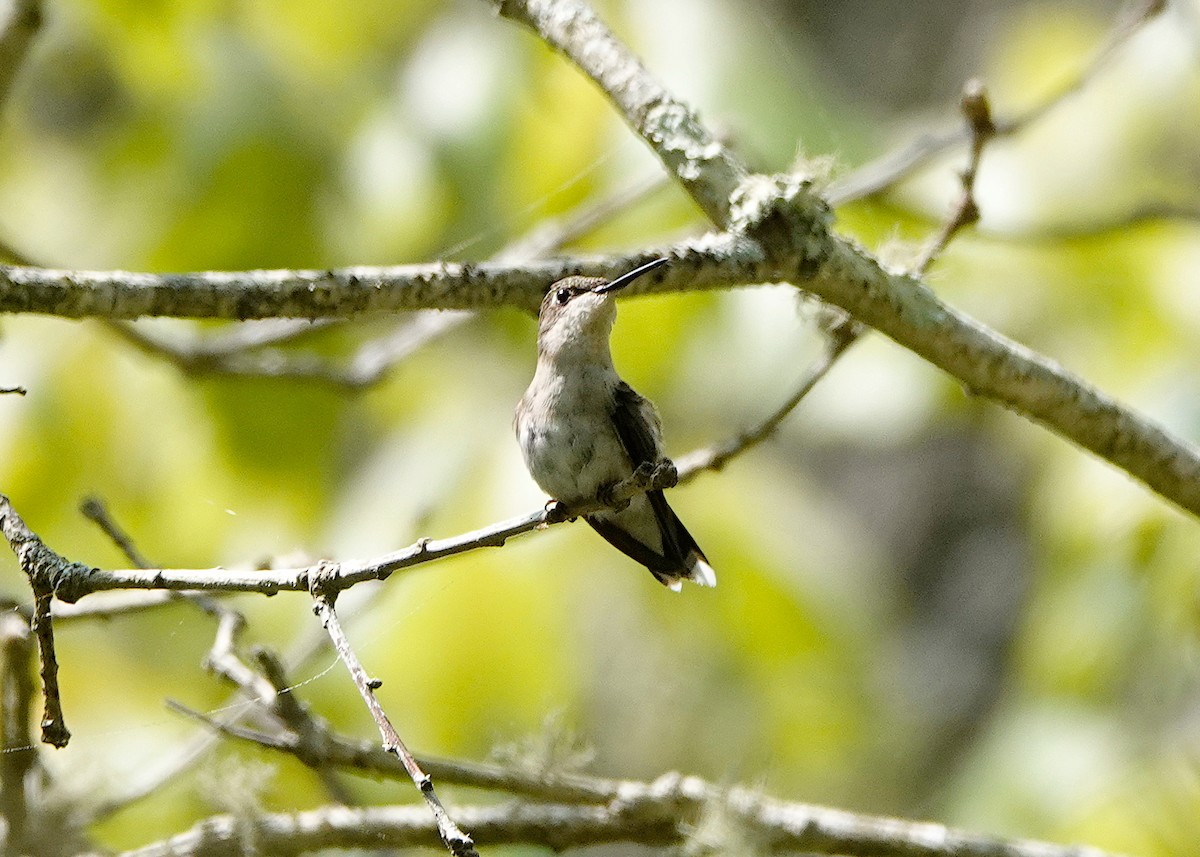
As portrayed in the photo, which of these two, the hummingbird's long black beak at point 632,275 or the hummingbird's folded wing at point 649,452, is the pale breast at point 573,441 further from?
the hummingbird's long black beak at point 632,275

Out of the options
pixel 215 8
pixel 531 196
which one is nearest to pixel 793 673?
pixel 531 196

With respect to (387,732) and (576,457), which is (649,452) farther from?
(387,732)

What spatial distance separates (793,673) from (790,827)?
1.05 metres

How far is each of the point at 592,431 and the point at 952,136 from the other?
6.60 ft

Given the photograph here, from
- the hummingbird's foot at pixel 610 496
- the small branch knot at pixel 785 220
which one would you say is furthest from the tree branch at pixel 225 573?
the small branch knot at pixel 785 220

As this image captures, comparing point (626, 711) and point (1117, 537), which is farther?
point (626, 711)

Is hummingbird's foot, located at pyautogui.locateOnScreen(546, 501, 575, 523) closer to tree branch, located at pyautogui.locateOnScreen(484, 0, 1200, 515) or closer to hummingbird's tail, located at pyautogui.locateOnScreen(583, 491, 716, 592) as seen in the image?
hummingbird's tail, located at pyautogui.locateOnScreen(583, 491, 716, 592)

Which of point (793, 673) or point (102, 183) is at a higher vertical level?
point (102, 183)

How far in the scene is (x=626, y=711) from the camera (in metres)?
6.87

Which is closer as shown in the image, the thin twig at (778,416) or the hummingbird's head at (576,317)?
the hummingbird's head at (576,317)

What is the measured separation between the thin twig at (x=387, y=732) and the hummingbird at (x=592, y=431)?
890mm

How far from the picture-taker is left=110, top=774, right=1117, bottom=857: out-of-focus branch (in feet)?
9.61

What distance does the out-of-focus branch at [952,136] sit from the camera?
150 inches

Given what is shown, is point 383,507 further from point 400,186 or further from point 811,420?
point 811,420
